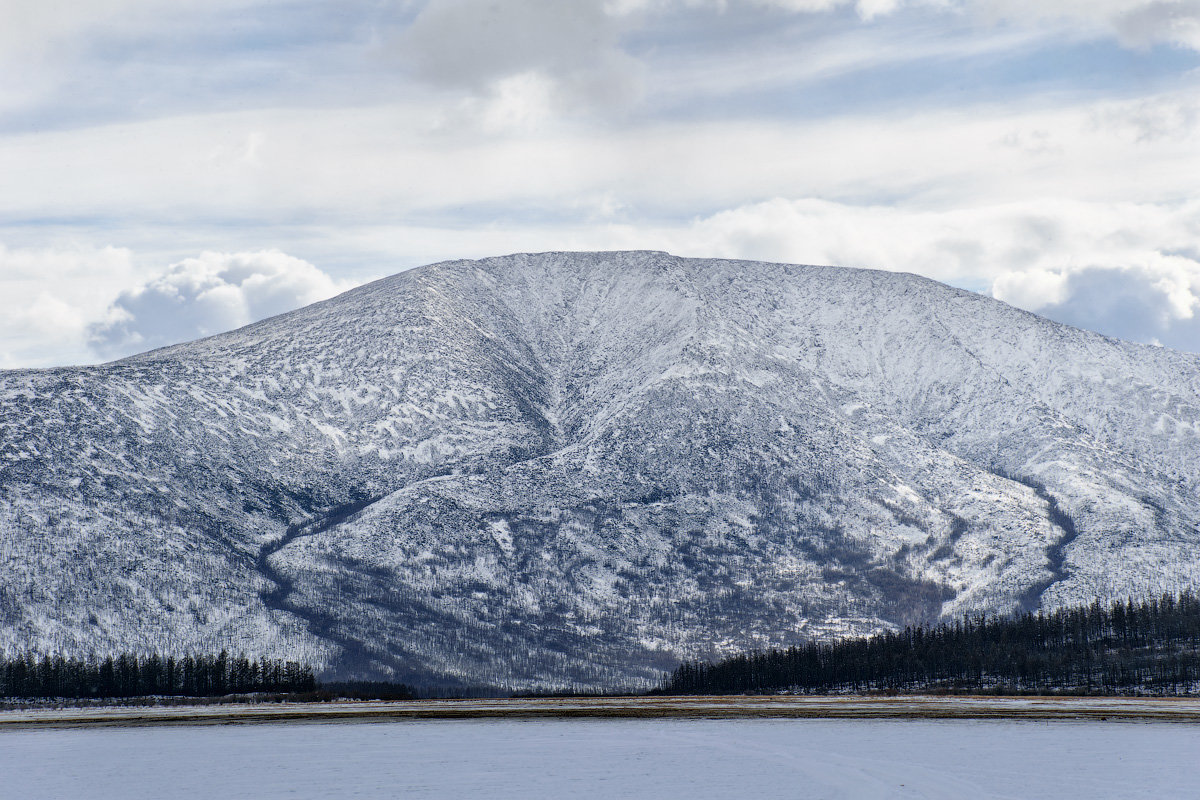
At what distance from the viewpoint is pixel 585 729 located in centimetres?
17012

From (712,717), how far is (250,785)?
8857 cm

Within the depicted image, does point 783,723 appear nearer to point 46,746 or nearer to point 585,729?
point 585,729

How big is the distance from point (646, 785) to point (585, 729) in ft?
218

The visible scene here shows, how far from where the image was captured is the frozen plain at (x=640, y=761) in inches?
4011

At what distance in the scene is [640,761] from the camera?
12375 cm

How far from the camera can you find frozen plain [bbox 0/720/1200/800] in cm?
10188

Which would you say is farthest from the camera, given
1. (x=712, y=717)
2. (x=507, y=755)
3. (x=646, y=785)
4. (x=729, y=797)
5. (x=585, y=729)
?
(x=712, y=717)

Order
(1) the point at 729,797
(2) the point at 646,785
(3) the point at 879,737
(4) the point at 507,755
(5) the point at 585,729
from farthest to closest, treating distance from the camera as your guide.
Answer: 1. (5) the point at 585,729
2. (3) the point at 879,737
3. (4) the point at 507,755
4. (2) the point at 646,785
5. (1) the point at 729,797

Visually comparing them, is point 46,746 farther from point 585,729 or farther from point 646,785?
point 646,785

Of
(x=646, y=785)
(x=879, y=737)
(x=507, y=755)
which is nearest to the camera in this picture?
(x=646, y=785)

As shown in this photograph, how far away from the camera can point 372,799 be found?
10081cm

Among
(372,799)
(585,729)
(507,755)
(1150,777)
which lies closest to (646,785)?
(372,799)

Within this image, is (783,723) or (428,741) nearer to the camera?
(428,741)

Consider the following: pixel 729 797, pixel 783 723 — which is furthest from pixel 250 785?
pixel 783 723
